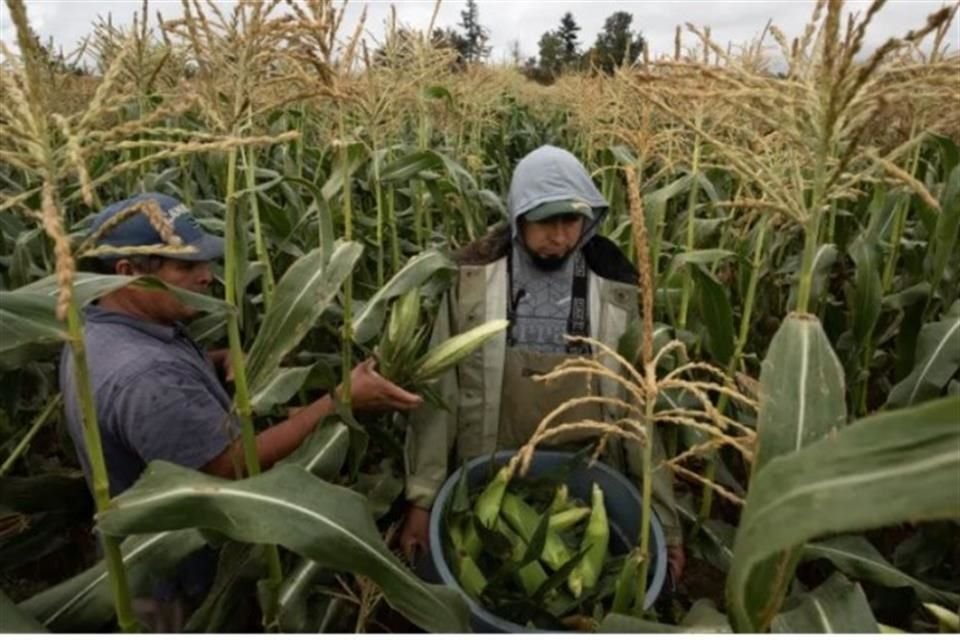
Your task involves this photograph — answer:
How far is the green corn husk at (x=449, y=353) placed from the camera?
265 centimetres

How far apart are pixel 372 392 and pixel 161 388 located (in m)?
0.63

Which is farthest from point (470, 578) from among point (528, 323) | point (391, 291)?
point (528, 323)

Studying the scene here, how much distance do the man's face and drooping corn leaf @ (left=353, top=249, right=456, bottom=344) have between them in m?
0.39

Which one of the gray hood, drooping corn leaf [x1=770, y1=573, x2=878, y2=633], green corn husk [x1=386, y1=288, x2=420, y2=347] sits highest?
the gray hood

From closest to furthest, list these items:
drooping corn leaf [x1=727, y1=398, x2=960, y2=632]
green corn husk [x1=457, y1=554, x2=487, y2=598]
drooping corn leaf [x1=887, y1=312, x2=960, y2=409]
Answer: drooping corn leaf [x1=727, y1=398, x2=960, y2=632] → green corn husk [x1=457, y1=554, x2=487, y2=598] → drooping corn leaf [x1=887, y1=312, x2=960, y2=409]

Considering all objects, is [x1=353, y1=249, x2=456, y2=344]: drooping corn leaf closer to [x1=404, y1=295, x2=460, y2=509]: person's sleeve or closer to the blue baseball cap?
[x1=404, y1=295, x2=460, y2=509]: person's sleeve

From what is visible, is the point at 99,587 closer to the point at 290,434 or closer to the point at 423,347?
the point at 290,434

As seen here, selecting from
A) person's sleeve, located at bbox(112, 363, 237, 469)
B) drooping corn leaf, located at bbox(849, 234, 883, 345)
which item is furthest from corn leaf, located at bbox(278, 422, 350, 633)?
drooping corn leaf, located at bbox(849, 234, 883, 345)

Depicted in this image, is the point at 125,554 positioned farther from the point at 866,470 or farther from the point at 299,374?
the point at 866,470

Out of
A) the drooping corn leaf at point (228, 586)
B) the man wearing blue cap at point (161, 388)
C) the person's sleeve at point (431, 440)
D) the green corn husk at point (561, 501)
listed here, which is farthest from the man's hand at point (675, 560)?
the drooping corn leaf at point (228, 586)

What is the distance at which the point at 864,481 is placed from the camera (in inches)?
35.0

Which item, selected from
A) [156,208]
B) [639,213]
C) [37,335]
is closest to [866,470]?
[639,213]

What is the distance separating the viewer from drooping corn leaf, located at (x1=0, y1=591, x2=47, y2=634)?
1.40 m

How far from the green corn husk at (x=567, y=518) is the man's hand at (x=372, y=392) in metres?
0.62
